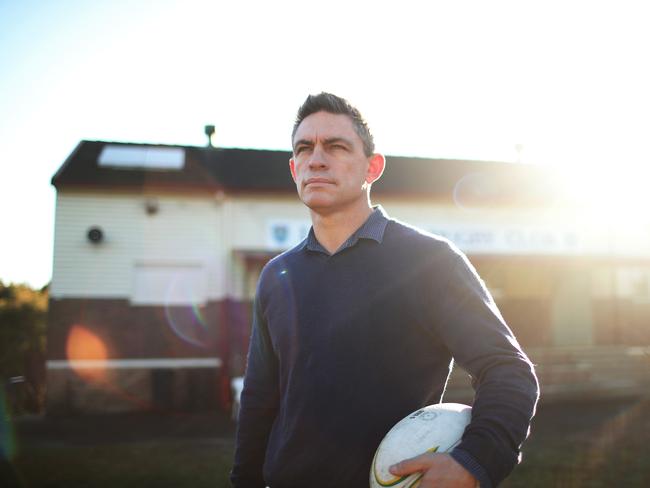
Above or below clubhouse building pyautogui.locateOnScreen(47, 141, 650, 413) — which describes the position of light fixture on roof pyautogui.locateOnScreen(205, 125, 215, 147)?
above

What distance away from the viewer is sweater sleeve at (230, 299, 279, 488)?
270 centimetres

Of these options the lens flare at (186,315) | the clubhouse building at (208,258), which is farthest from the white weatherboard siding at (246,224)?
the lens flare at (186,315)

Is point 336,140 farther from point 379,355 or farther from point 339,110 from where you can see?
point 379,355

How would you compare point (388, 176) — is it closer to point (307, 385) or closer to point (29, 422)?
point (29, 422)

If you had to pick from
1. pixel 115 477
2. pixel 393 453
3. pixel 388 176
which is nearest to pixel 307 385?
pixel 393 453

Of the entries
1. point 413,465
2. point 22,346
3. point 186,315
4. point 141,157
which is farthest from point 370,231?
point 141,157

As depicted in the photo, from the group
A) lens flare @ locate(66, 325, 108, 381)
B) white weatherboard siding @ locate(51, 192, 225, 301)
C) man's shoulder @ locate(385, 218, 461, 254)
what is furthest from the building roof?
man's shoulder @ locate(385, 218, 461, 254)

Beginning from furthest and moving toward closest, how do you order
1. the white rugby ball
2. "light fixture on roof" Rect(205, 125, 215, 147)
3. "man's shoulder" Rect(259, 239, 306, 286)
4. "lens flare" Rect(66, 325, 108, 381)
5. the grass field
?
"light fixture on roof" Rect(205, 125, 215, 147)
"lens flare" Rect(66, 325, 108, 381)
the grass field
"man's shoulder" Rect(259, 239, 306, 286)
the white rugby ball

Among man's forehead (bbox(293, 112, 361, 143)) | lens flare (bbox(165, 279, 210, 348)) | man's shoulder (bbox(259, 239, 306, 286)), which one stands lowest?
lens flare (bbox(165, 279, 210, 348))

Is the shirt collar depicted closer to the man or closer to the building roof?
the man

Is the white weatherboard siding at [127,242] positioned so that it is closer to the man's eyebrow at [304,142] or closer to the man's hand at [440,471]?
the man's eyebrow at [304,142]

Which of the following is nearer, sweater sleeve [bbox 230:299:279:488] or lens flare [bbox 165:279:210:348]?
sweater sleeve [bbox 230:299:279:488]

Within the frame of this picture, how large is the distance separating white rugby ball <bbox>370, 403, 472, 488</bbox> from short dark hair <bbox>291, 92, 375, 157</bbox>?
1.15 meters

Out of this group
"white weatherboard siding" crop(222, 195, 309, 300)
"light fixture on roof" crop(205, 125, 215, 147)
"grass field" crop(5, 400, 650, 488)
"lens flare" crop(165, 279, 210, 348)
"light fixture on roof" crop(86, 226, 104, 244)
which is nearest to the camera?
"grass field" crop(5, 400, 650, 488)
